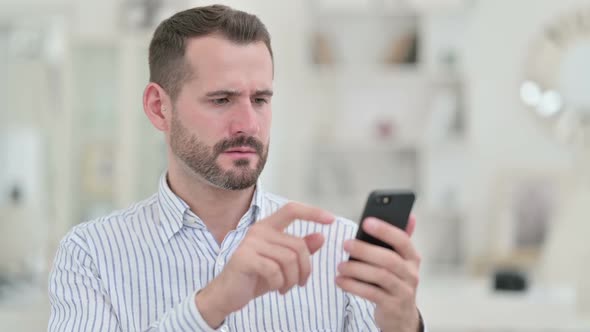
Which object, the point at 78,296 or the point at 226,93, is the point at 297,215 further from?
the point at 78,296

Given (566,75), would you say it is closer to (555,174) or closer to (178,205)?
(555,174)

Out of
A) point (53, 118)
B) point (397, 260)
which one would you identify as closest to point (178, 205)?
point (397, 260)

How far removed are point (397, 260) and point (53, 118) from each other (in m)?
2.53

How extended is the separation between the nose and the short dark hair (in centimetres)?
8

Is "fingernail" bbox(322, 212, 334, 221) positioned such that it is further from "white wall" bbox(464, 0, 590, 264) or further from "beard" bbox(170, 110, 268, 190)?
"white wall" bbox(464, 0, 590, 264)

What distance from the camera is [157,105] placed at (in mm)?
1220

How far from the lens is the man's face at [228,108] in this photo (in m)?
1.11

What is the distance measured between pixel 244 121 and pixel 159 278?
0.27m

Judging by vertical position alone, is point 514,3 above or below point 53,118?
above

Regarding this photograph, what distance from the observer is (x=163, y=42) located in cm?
118

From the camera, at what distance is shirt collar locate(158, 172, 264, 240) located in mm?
1236

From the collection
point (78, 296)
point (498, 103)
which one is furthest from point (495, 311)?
point (78, 296)

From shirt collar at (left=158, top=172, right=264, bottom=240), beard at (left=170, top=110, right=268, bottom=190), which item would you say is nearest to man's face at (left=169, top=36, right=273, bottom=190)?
beard at (left=170, top=110, right=268, bottom=190)

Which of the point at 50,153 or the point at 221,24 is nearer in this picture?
the point at 221,24
